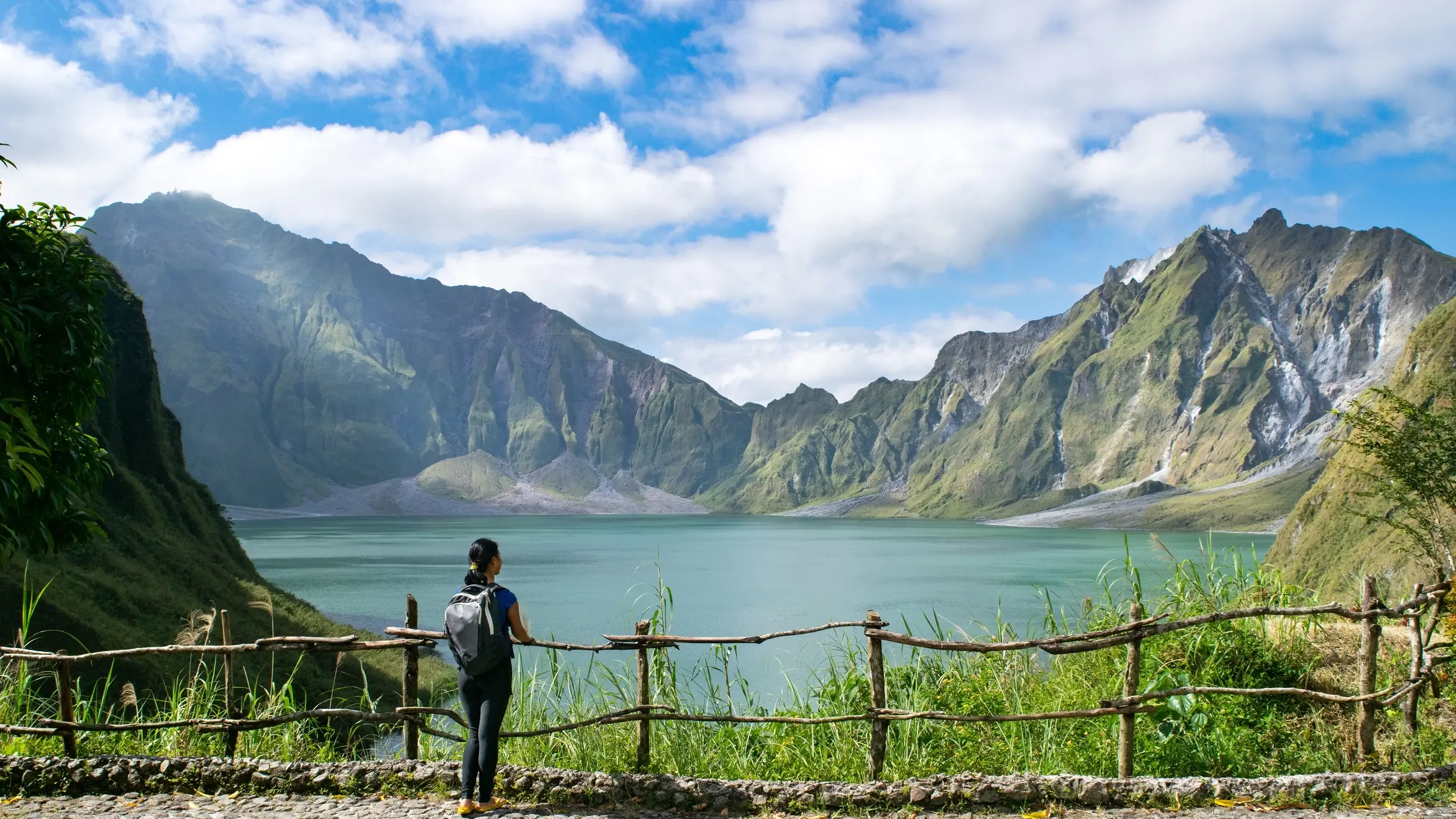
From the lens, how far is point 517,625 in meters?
6.34

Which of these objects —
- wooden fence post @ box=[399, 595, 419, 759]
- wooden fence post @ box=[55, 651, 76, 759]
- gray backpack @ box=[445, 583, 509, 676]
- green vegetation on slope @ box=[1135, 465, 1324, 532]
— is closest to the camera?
gray backpack @ box=[445, 583, 509, 676]

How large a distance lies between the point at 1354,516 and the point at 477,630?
75472mm

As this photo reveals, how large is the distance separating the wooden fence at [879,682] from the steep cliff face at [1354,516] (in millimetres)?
54041

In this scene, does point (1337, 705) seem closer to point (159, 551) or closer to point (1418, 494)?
point (1418, 494)

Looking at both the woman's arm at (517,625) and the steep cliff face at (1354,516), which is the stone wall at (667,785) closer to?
the woman's arm at (517,625)

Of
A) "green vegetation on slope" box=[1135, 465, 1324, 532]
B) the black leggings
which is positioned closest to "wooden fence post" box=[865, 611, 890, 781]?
the black leggings

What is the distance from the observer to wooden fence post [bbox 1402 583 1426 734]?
7.06 m

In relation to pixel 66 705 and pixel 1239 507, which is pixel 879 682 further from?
pixel 1239 507

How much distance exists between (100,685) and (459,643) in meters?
19.9

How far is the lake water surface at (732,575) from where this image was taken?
4369 centimetres

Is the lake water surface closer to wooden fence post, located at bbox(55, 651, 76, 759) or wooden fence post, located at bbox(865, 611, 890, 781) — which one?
wooden fence post, located at bbox(865, 611, 890, 781)

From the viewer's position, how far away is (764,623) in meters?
44.6

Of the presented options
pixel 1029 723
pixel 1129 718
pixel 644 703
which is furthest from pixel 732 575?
pixel 1129 718

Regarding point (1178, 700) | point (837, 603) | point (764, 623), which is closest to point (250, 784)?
point (1178, 700)
